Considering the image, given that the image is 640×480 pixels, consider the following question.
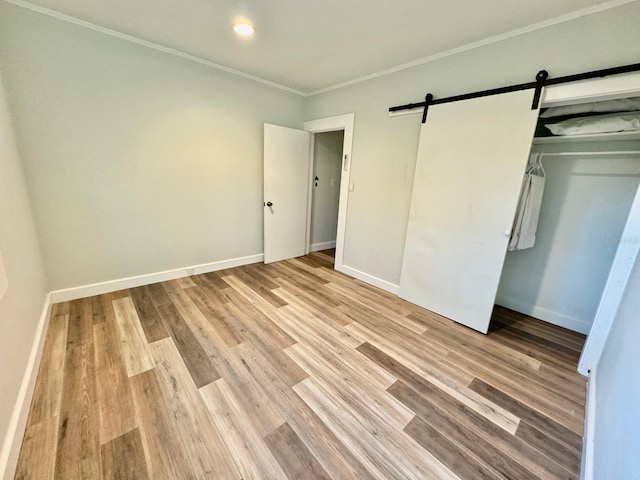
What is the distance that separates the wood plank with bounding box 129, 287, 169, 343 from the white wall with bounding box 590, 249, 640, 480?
255cm

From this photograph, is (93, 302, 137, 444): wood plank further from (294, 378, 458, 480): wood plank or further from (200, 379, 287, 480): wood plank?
(294, 378, 458, 480): wood plank

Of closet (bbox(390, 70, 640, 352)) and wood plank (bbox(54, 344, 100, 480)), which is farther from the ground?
closet (bbox(390, 70, 640, 352))

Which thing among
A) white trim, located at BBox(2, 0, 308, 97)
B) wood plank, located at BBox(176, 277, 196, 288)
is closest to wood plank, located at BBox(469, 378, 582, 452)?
wood plank, located at BBox(176, 277, 196, 288)

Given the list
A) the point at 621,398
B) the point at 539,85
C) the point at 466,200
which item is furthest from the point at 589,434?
the point at 539,85

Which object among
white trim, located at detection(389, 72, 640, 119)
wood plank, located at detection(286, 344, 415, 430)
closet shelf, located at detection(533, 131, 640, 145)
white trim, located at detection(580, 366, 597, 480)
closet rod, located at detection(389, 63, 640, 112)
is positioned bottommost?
wood plank, located at detection(286, 344, 415, 430)

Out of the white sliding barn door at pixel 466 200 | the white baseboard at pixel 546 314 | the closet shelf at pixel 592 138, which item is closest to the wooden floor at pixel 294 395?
the white baseboard at pixel 546 314

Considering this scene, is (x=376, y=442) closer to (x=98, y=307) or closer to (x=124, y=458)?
(x=124, y=458)

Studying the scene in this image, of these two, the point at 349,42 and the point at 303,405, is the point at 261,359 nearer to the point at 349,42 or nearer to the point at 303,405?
the point at 303,405

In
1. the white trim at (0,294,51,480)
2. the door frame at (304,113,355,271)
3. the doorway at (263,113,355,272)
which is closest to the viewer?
the white trim at (0,294,51,480)

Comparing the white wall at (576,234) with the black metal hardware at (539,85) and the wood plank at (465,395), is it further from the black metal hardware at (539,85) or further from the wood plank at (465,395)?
the wood plank at (465,395)

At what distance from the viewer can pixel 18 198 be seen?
1.81 metres

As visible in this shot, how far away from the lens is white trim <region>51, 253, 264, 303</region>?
242 centimetres

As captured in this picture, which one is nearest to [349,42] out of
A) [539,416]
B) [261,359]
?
[261,359]

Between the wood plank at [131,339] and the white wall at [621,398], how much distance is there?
7.68ft
